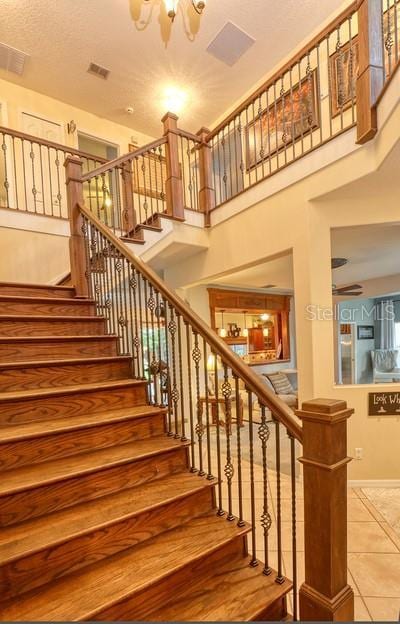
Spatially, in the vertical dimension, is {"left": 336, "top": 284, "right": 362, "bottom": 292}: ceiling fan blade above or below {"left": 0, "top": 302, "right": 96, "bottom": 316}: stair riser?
above

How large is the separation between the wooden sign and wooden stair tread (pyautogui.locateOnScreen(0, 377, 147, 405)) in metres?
2.31

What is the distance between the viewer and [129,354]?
262cm

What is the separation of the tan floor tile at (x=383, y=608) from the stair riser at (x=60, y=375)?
2.05 metres

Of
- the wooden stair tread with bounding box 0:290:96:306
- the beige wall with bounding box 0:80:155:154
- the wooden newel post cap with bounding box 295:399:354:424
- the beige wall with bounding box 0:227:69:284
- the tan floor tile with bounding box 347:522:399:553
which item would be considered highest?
the beige wall with bounding box 0:80:155:154

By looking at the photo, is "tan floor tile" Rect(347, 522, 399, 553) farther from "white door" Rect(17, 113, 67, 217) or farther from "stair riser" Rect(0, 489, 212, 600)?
"white door" Rect(17, 113, 67, 217)

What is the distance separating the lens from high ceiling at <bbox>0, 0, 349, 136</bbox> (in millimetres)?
3857

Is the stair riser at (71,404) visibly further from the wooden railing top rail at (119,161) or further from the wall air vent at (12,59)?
the wall air vent at (12,59)

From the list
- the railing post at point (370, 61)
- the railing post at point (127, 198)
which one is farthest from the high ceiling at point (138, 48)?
the railing post at point (370, 61)

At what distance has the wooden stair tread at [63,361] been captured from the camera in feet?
6.82

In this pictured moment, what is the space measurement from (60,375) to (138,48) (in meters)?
4.63

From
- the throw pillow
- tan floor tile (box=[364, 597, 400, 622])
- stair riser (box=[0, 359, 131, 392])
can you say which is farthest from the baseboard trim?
the throw pillow

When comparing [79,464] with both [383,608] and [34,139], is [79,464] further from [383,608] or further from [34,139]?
[34,139]

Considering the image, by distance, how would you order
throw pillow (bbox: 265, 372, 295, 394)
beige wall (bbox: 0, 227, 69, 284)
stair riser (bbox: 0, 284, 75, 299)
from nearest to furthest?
stair riser (bbox: 0, 284, 75, 299)
beige wall (bbox: 0, 227, 69, 284)
throw pillow (bbox: 265, 372, 295, 394)

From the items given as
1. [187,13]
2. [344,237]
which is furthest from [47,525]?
[187,13]
